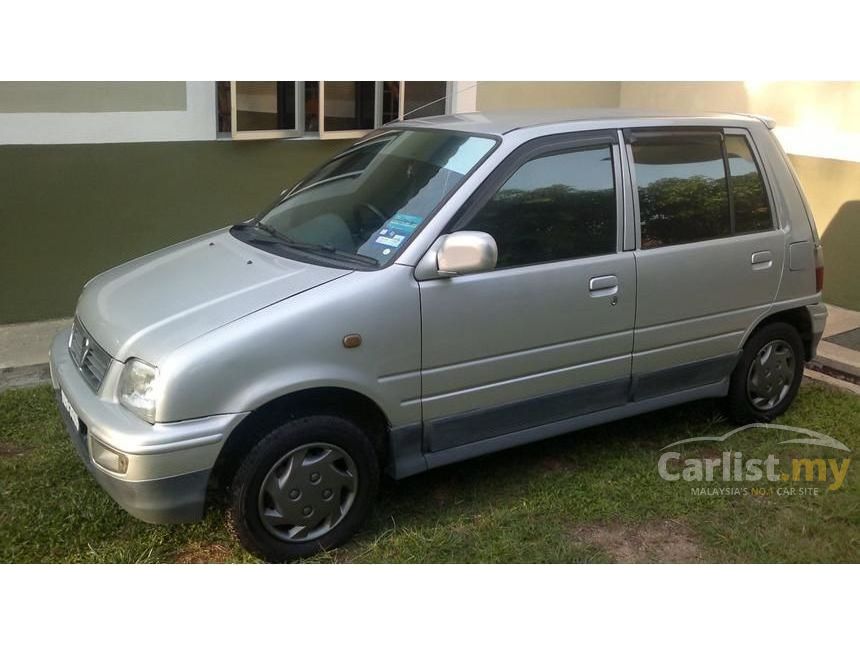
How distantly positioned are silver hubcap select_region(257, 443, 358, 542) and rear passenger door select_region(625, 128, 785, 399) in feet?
5.57

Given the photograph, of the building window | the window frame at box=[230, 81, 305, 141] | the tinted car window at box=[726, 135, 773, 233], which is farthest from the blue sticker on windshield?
→ the window frame at box=[230, 81, 305, 141]

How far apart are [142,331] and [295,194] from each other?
4.65 feet

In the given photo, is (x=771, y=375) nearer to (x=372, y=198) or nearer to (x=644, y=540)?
(x=644, y=540)

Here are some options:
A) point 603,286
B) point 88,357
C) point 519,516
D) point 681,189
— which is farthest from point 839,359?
point 88,357

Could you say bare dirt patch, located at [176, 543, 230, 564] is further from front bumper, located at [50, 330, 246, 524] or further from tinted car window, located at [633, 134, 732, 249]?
tinted car window, located at [633, 134, 732, 249]

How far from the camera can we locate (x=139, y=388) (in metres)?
3.11

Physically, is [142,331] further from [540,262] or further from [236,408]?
[540,262]

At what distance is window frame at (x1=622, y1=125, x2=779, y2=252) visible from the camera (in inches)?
161

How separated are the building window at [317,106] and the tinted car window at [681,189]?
261 cm

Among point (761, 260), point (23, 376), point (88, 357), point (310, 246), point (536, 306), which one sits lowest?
point (23, 376)

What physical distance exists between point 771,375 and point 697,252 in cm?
109

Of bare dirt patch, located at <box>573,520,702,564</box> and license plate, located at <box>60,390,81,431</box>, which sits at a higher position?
license plate, located at <box>60,390,81,431</box>

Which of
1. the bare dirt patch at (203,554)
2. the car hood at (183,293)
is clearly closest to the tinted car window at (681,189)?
the car hood at (183,293)

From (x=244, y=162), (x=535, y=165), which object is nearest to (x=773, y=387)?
(x=535, y=165)
